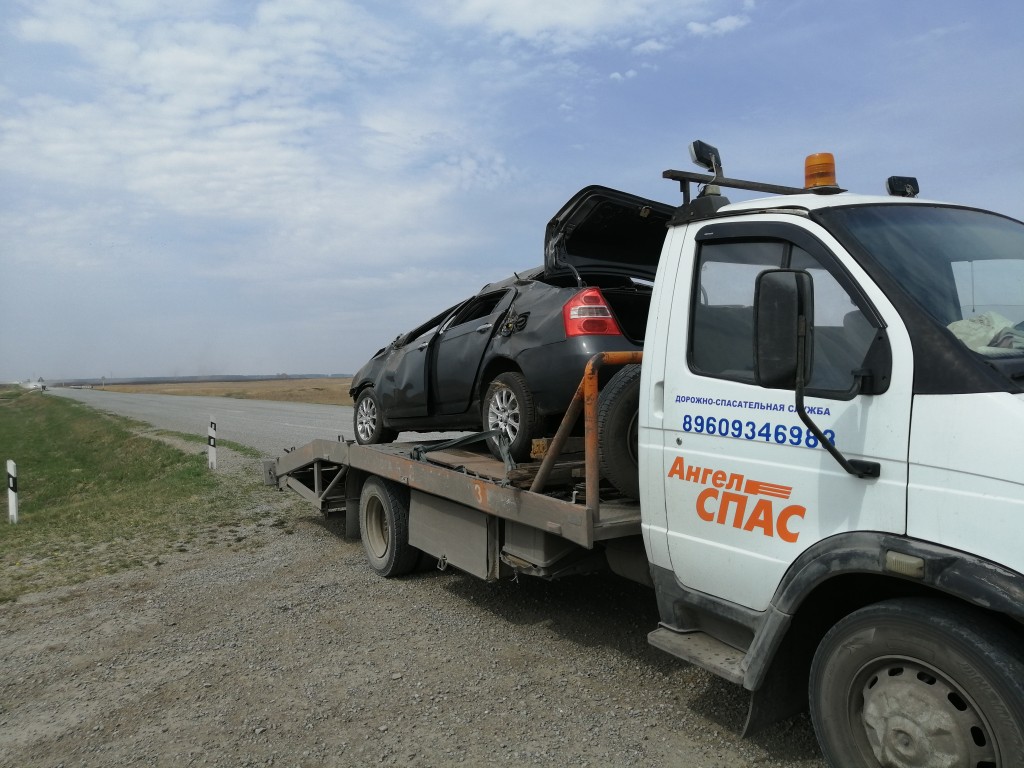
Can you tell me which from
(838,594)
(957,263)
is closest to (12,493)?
(838,594)

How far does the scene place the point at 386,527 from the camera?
21.7 ft

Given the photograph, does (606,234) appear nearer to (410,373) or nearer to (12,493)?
(410,373)

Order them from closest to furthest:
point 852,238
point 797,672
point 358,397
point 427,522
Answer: point 852,238
point 797,672
point 427,522
point 358,397

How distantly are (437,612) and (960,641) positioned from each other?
367 cm

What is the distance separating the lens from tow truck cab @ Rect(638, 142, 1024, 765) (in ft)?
8.37

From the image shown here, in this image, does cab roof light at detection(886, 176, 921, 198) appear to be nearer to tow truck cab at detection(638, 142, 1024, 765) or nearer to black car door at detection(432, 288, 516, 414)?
tow truck cab at detection(638, 142, 1024, 765)

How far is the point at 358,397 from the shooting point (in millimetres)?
8555

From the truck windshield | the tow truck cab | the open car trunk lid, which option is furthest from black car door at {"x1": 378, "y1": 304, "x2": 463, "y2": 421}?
the truck windshield

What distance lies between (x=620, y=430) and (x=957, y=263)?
1.70 metres

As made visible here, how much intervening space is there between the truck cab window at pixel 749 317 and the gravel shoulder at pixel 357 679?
65.5 inches

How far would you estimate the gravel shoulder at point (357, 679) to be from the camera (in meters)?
3.69

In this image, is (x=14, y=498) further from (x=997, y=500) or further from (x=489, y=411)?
(x=997, y=500)

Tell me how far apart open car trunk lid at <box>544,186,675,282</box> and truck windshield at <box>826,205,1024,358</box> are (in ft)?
5.95

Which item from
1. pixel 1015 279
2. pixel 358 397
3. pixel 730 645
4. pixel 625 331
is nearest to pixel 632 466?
pixel 730 645
